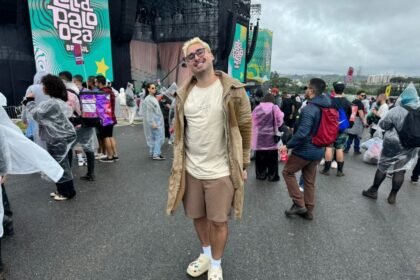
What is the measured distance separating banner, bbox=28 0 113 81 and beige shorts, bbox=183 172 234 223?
1326 cm

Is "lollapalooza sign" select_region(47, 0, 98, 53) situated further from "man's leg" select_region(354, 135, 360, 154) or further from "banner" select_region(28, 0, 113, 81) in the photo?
"man's leg" select_region(354, 135, 360, 154)

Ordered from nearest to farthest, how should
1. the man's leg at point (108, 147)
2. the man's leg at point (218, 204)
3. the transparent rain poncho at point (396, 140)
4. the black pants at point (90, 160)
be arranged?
1. the man's leg at point (218, 204)
2. the transparent rain poncho at point (396, 140)
3. the black pants at point (90, 160)
4. the man's leg at point (108, 147)

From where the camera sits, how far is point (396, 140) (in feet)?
11.9

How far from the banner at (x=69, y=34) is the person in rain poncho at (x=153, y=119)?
9405mm

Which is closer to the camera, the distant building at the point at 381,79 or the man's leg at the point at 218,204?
the man's leg at the point at 218,204

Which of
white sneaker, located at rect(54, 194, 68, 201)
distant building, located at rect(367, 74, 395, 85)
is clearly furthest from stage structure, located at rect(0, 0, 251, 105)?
distant building, located at rect(367, 74, 395, 85)

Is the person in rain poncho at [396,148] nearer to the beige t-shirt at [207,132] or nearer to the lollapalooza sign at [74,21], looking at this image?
the beige t-shirt at [207,132]

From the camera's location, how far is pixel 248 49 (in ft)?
97.2

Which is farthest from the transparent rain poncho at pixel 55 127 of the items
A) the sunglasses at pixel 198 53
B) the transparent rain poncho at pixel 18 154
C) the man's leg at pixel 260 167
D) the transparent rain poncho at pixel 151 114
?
the man's leg at pixel 260 167

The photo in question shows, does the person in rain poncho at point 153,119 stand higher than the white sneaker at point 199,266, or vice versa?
the person in rain poncho at point 153,119

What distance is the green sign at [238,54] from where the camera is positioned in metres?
25.7

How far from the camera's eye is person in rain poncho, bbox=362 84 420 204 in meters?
3.51

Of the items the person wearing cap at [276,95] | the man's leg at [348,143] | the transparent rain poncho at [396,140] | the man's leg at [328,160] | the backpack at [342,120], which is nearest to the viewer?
the transparent rain poncho at [396,140]

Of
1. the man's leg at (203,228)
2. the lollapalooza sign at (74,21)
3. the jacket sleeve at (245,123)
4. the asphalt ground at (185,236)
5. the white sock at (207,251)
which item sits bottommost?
the asphalt ground at (185,236)
